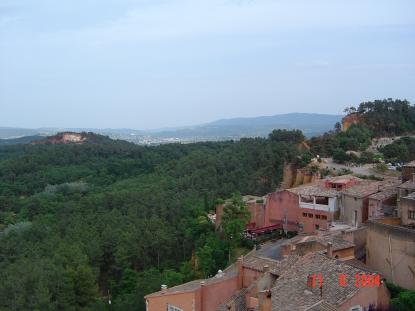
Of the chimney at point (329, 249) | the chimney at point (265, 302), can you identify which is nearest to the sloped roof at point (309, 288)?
the chimney at point (265, 302)

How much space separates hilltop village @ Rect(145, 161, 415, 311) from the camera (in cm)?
1494

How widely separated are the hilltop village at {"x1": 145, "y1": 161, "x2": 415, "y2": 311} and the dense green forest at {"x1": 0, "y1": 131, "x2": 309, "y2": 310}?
3925 mm

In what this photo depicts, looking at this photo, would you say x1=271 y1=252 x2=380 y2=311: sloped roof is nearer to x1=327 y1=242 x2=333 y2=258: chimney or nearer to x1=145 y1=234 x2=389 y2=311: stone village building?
x1=145 y1=234 x2=389 y2=311: stone village building

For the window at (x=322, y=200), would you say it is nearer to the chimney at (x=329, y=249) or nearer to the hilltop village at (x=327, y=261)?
the hilltop village at (x=327, y=261)

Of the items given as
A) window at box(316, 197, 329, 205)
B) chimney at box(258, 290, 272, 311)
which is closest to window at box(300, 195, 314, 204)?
window at box(316, 197, 329, 205)

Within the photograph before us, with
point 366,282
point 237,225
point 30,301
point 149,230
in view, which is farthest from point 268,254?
point 149,230

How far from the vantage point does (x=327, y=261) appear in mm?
16281

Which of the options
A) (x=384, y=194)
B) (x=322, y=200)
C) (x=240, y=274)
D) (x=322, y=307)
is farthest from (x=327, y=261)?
(x=322, y=200)

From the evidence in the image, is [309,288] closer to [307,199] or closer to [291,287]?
[291,287]

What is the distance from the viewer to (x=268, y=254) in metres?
23.4

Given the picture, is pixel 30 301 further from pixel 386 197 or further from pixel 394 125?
pixel 394 125

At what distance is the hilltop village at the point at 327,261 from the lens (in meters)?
14.9

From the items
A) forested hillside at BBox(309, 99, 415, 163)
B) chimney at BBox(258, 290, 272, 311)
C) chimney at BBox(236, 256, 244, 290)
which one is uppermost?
forested hillside at BBox(309, 99, 415, 163)

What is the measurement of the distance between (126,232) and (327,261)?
908 inches
